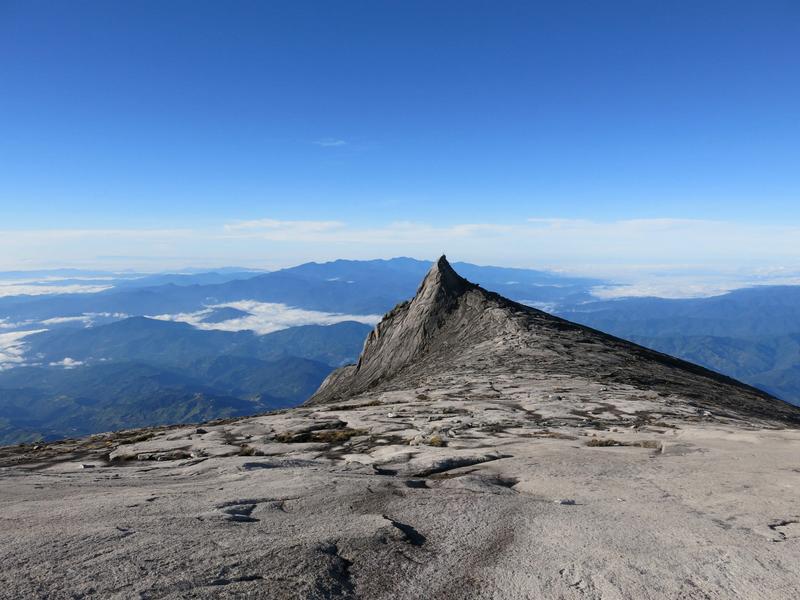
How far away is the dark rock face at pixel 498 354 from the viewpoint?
39.1m

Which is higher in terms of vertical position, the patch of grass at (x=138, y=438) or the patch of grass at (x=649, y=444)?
the patch of grass at (x=649, y=444)

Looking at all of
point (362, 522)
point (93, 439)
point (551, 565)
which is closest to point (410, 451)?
point (362, 522)

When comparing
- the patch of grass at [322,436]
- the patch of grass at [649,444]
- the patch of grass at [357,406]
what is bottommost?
the patch of grass at [357,406]

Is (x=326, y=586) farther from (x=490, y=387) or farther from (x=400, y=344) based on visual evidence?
(x=400, y=344)

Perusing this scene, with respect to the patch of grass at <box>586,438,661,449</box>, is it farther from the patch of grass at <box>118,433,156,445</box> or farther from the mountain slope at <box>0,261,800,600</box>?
the patch of grass at <box>118,433,156,445</box>

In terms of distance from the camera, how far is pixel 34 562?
8.39m

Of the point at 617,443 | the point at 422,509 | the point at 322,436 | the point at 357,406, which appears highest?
the point at 422,509

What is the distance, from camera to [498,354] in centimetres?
4741

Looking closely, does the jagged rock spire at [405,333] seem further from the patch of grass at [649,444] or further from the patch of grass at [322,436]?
the patch of grass at [649,444]

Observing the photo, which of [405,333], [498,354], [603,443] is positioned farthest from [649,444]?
[405,333]

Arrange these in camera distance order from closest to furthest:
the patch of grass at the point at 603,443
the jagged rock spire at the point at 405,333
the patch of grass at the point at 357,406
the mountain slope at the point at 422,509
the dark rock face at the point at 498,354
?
the mountain slope at the point at 422,509 → the patch of grass at the point at 603,443 → the patch of grass at the point at 357,406 → the dark rock face at the point at 498,354 → the jagged rock spire at the point at 405,333

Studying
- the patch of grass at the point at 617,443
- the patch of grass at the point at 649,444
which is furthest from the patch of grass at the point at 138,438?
the patch of grass at the point at 649,444

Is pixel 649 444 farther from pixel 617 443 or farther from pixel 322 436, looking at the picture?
pixel 322 436

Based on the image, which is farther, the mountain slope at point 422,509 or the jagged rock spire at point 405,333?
the jagged rock spire at point 405,333
